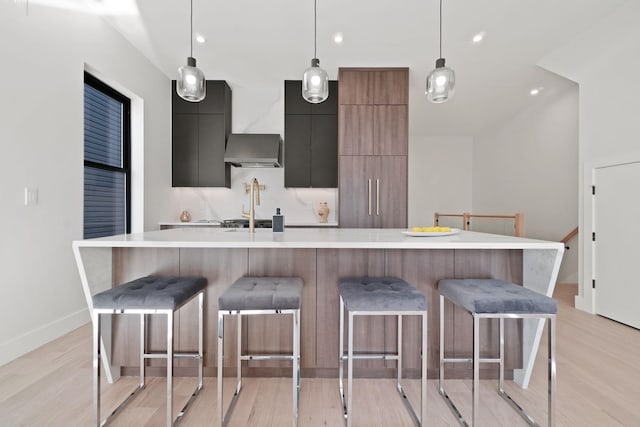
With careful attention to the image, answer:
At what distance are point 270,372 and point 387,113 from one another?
3201 mm

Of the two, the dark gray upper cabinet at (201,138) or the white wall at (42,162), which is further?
the dark gray upper cabinet at (201,138)

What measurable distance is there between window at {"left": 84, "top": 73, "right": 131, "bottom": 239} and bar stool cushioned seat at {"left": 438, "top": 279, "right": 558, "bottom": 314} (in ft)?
11.1

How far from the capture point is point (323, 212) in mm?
4488

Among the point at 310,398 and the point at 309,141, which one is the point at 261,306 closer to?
the point at 310,398

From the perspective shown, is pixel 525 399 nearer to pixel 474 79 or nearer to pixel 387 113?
pixel 387 113

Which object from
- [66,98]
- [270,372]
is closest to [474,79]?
[270,372]

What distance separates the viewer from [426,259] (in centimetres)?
184

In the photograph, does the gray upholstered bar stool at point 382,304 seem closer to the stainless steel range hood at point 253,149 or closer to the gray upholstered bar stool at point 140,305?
the gray upholstered bar stool at point 140,305

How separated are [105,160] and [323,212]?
9.09 feet

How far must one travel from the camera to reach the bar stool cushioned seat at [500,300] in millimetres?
1359

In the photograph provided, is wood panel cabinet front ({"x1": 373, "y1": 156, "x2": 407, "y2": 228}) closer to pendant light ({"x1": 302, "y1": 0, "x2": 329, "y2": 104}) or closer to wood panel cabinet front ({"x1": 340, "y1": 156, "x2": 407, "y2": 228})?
wood panel cabinet front ({"x1": 340, "y1": 156, "x2": 407, "y2": 228})

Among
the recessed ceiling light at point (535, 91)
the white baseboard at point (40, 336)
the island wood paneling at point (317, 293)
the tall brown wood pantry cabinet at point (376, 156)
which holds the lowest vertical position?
the white baseboard at point (40, 336)

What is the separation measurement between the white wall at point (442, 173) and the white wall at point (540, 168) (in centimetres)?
49

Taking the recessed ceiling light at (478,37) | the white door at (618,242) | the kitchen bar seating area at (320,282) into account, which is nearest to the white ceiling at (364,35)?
the recessed ceiling light at (478,37)
